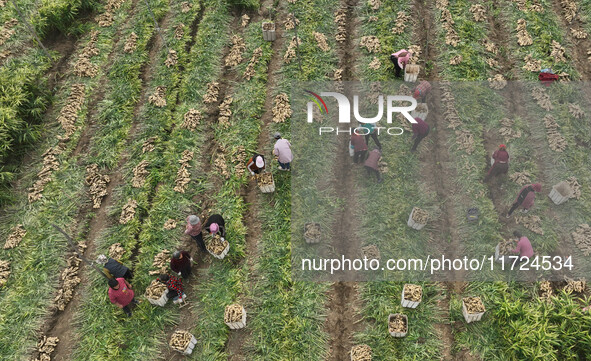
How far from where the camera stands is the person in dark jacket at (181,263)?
987 centimetres

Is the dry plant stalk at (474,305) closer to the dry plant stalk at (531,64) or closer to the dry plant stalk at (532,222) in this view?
the dry plant stalk at (532,222)

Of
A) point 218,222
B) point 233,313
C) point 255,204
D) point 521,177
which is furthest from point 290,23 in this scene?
point 233,313

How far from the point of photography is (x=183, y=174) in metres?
12.6

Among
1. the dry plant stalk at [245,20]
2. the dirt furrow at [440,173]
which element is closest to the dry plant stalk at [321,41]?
the dry plant stalk at [245,20]

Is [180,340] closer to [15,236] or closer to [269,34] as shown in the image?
[15,236]

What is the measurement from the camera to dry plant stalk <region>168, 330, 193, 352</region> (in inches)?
363

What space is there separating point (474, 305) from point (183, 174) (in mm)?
9706

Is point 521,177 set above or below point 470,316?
above

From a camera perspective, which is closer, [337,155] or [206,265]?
[206,265]

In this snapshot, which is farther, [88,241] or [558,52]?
[558,52]

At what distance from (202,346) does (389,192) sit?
7191 mm

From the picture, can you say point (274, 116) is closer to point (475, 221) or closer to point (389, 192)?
point (389, 192)

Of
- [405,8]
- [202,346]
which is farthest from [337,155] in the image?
[405,8]

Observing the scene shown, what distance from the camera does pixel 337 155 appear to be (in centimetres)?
1279
